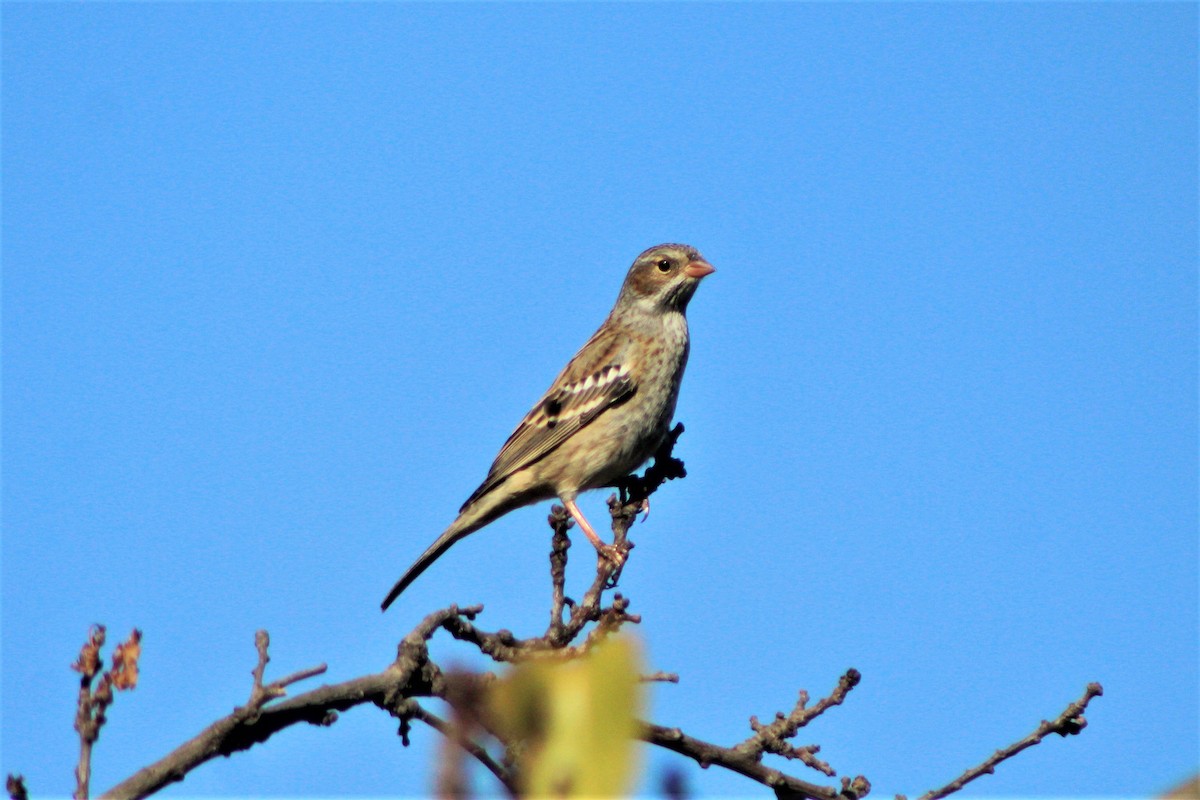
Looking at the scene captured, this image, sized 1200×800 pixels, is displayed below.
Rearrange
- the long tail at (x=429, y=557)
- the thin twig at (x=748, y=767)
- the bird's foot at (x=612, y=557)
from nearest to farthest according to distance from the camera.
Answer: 1. the thin twig at (x=748, y=767)
2. the bird's foot at (x=612, y=557)
3. the long tail at (x=429, y=557)

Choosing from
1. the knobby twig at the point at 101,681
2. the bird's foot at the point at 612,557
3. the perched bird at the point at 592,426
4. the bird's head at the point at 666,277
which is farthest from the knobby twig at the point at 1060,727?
the bird's head at the point at 666,277

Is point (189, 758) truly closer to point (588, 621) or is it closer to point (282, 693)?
point (282, 693)

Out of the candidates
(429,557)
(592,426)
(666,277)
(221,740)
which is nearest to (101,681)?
(221,740)

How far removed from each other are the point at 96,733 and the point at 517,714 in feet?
6.80

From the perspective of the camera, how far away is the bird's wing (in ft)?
29.7

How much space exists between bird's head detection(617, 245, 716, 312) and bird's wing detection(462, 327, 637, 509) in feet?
1.89

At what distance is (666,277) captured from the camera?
10148 millimetres

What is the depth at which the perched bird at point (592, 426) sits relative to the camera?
8859 millimetres

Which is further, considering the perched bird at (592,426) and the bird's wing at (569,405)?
the bird's wing at (569,405)

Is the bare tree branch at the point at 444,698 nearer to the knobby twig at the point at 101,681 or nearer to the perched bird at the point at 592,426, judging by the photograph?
the knobby twig at the point at 101,681

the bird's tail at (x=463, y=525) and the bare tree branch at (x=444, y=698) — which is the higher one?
the bird's tail at (x=463, y=525)

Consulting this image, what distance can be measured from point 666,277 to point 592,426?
1.71m

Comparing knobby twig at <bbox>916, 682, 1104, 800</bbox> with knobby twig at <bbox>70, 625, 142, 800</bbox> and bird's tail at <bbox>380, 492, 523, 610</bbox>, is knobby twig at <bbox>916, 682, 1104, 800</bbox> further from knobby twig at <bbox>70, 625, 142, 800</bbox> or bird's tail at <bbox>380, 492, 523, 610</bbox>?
bird's tail at <bbox>380, 492, 523, 610</bbox>

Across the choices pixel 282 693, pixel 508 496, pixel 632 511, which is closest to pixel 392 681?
pixel 282 693
